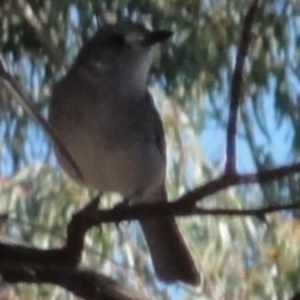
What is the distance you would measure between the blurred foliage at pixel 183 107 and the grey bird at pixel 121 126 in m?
0.80

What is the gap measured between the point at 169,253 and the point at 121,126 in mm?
257

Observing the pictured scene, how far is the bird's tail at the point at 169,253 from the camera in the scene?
2.22 metres

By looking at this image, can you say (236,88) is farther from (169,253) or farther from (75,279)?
(169,253)

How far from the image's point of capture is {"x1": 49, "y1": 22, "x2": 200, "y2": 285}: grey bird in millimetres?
2322

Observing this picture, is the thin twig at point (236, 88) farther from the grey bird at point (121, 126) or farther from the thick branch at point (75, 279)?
the grey bird at point (121, 126)

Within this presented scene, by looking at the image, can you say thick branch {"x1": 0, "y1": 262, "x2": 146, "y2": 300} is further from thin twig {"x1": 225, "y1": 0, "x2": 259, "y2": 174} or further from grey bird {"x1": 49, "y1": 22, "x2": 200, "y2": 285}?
grey bird {"x1": 49, "y1": 22, "x2": 200, "y2": 285}

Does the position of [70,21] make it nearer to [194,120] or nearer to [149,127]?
[194,120]

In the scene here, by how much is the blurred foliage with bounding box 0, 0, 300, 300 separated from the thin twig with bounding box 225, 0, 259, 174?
6.13 ft

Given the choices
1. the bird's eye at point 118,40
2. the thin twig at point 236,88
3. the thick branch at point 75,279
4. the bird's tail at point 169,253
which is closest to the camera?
the thin twig at point 236,88

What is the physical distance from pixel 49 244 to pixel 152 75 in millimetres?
550

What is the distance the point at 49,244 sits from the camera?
11.3 ft

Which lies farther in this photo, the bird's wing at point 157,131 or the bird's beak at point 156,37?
the bird's wing at point 157,131

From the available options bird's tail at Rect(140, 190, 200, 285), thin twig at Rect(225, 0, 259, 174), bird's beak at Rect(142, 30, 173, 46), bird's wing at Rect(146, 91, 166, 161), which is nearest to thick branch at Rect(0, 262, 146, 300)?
thin twig at Rect(225, 0, 259, 174)

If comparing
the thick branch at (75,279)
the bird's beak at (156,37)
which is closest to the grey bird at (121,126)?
the bird's beak at (156,37)
